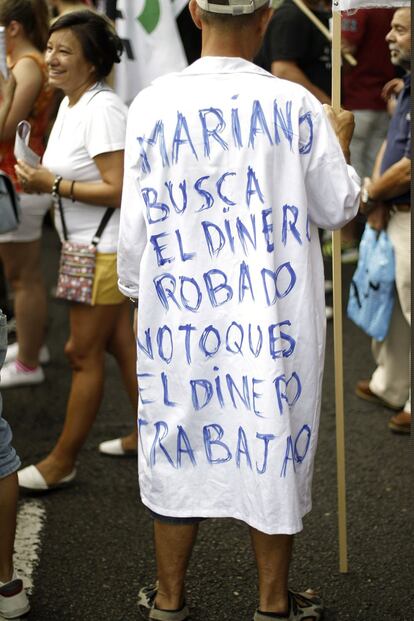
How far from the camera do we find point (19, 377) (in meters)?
5.32

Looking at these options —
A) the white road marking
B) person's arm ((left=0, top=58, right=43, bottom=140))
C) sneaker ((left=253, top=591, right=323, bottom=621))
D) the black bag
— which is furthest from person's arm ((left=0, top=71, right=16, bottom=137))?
sneaker ((left=253, top=591, right=323, bottom=621))

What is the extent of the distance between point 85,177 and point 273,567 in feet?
5.43

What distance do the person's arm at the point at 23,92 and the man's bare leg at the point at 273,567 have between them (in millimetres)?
2463

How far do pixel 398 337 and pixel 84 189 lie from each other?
1757mm

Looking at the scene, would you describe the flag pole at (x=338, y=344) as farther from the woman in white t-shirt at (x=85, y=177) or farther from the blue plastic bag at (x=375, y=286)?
the blue plastic bag at (x=375, y=286)

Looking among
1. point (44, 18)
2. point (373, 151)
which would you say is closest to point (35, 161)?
point (44, 18)

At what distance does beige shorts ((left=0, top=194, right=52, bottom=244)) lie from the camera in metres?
5.01

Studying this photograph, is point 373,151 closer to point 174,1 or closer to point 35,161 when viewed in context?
point 174,1

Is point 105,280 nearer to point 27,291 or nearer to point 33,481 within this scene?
point 33,481

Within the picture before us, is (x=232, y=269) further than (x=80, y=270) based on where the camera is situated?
No

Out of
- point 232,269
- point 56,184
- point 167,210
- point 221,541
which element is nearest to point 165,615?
point 221,541

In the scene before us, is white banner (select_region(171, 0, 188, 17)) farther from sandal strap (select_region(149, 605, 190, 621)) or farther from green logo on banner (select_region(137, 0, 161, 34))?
sandal strap (select_region(149, 605, 190, 621))

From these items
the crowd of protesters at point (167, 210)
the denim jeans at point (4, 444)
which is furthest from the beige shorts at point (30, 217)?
the denim jeans at point (4, 444)

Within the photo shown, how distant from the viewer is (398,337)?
484 centimetres
